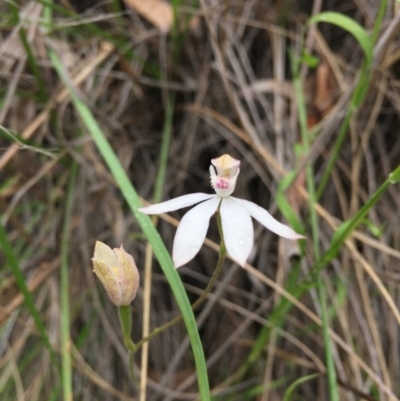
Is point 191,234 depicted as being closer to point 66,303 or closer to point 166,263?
point 166,263

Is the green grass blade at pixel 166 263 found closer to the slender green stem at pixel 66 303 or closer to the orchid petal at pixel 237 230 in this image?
the orchid petal at pixel 237 230

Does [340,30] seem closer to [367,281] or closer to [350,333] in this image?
[367,281]

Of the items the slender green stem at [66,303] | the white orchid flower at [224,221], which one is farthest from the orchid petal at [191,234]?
the slender green stem at [66,303]

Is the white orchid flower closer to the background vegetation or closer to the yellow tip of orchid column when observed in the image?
the yellow tip of orchid column

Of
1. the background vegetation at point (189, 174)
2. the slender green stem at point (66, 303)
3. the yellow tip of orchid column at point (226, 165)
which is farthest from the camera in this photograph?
the background vegetation at point (189, 174)

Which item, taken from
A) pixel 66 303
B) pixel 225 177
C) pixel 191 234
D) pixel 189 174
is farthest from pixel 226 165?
pixel 189 174
